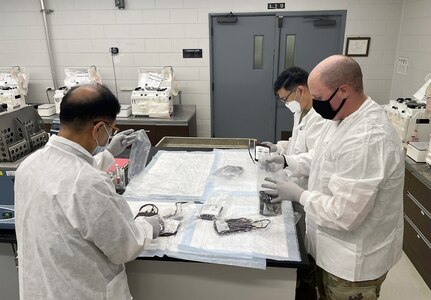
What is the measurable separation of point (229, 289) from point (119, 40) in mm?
3590

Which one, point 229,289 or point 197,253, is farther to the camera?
point 229,289

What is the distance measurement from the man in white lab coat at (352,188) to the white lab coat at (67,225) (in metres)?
0.76

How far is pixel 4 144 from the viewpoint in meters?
1.56

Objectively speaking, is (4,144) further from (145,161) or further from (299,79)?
(299,79)

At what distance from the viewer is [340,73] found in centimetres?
124

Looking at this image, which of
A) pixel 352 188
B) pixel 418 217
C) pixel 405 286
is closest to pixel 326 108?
pixel 352 188

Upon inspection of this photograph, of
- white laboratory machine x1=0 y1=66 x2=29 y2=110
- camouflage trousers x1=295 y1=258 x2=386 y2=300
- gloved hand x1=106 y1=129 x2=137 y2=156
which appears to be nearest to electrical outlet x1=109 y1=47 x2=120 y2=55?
white laboratory machine x1=0 y1=66 x2=29 y2=110

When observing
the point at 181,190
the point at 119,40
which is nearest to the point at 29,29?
the point at 119,40

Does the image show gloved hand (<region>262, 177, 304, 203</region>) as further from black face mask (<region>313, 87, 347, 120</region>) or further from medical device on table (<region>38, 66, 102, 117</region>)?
medical device on table (<region>38, 66, 102, 117</region>)

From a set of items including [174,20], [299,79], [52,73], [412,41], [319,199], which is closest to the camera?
[319,199]

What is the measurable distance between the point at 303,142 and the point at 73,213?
143cm

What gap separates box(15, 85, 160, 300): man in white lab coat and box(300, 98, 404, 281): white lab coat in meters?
0.76

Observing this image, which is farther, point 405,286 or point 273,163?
point 405,286

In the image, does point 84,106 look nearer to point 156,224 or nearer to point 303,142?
point 156,224
